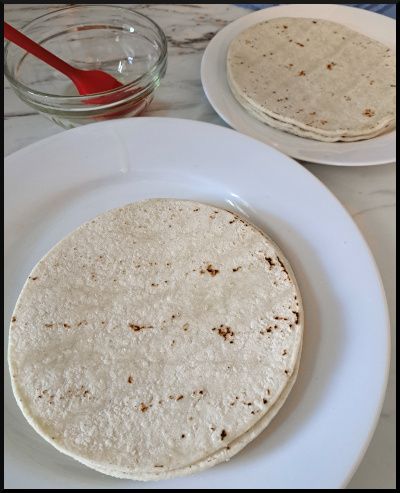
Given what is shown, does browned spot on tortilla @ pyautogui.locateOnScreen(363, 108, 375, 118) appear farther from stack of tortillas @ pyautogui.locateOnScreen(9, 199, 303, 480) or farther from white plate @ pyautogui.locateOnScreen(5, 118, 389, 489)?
stack of tortillas @ pyautogui.locateOnScreen(9, 199, 303, 480)

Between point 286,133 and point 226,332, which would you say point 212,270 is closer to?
point 226,332

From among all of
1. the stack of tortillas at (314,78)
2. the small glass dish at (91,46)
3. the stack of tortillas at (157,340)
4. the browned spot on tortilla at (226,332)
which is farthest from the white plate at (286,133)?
the browned spot on tortilla at (226,332)

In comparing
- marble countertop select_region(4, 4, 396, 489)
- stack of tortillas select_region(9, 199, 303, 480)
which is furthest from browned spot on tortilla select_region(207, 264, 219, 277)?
marble countertop select_region(4, 4, 396, 489)

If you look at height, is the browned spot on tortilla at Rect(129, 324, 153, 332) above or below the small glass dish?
below

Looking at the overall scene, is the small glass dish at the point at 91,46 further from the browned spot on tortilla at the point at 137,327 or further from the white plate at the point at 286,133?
the browned spot on tortilla at the point at 137,327

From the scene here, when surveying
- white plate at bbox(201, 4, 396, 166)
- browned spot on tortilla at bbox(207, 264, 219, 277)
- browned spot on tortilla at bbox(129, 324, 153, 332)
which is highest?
white plate at bbox(201, 4, 396, 166)

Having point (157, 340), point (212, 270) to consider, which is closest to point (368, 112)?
point (212, 270)
